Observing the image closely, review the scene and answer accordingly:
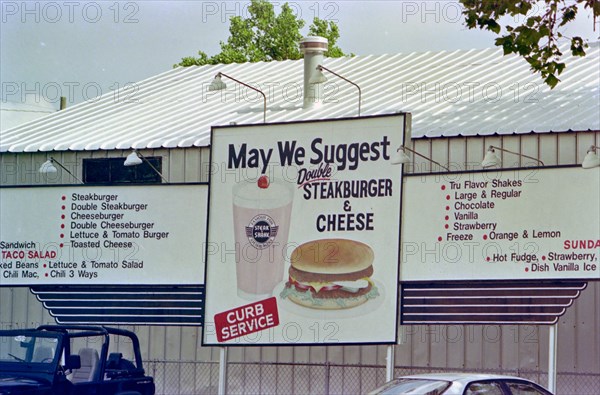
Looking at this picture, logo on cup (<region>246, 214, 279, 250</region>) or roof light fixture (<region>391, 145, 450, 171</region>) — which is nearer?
roof light fixture (<region>391, 145, 450, 171</region>)

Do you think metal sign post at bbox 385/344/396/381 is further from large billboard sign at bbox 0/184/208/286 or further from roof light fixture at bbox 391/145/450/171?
large billboard sign at bbox 0/184/208/286

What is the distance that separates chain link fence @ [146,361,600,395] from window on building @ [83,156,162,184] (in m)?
3.78

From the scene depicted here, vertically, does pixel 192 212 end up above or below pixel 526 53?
below

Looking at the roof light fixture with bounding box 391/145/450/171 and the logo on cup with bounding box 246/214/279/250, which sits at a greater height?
the roof light fixture with bounding box 391/145/450/171

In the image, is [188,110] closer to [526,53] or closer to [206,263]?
[206,263]

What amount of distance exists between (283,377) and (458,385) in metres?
8.06

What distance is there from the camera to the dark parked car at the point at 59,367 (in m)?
14.9

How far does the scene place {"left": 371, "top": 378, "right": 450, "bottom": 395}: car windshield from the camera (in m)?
12.9

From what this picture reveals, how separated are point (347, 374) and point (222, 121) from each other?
6.00 meters

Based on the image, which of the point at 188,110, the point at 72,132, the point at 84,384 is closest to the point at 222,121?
the point at 188,110

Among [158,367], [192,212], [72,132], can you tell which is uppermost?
[72,132]

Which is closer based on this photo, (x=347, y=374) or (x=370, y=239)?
(x=370, y=239)

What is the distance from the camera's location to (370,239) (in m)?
17.8

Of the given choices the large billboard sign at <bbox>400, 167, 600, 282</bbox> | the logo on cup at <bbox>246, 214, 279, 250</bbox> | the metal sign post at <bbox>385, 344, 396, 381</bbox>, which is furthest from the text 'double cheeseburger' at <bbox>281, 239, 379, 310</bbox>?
the metal sign post at <bbox>385, 344, 396, 381</bbox>
